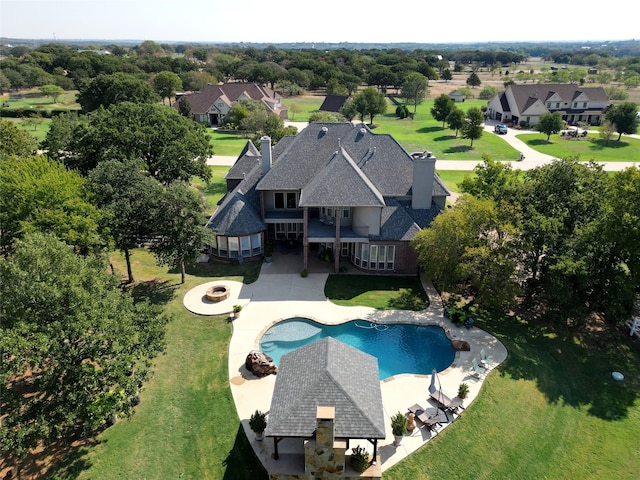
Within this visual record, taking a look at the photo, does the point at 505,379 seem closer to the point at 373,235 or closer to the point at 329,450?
the point at 329,450

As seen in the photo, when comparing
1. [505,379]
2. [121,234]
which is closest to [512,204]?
[505,379]

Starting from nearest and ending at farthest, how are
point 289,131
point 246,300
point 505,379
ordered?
point 505,379
point 246,300
point 289,131

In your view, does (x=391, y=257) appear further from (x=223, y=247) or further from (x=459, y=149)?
(x=459, y=149)

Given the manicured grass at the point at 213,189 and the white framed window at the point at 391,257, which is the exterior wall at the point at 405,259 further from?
the manicured grass at the point at 213,189

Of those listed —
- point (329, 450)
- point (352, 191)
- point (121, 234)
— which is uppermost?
point (352, 191)

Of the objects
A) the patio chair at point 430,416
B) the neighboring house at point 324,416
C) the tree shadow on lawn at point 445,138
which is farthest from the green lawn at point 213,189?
the tree shadow on lawn at point 445,138

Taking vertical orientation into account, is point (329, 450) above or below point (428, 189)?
below

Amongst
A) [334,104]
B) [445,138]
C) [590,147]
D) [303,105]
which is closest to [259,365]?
[445,138]
